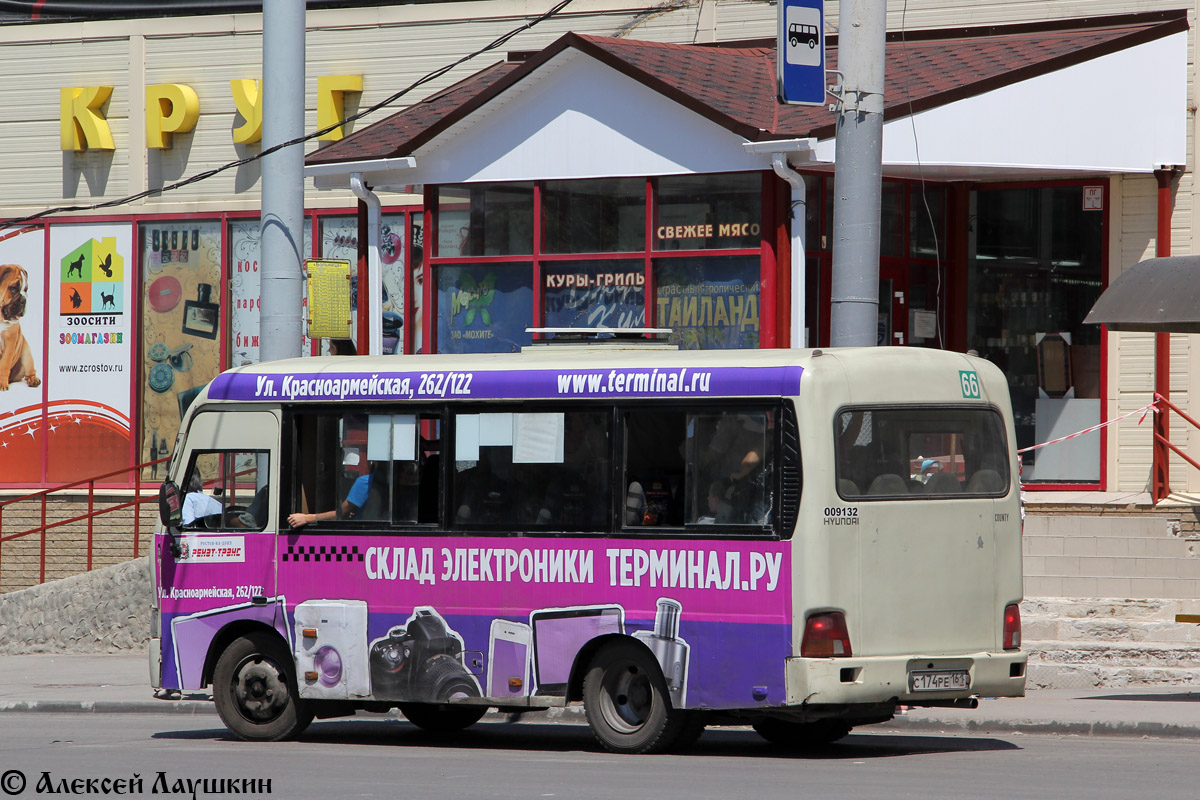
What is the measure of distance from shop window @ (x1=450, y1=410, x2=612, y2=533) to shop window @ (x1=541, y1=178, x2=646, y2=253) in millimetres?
5985

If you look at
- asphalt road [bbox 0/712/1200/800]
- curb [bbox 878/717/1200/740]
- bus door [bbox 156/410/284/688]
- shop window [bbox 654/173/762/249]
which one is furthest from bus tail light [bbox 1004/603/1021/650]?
shop window [bbox 654/173/762/249]

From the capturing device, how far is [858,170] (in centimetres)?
1311

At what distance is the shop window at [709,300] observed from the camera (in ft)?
55.0

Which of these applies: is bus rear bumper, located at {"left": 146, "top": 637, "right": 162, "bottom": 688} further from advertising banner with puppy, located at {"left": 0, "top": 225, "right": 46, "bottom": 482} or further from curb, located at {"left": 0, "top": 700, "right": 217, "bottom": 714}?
advertising banner with puppy, located at {"left": 0, "top": 225, "right": 46, "bottom": 482}

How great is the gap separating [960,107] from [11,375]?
41.9ft

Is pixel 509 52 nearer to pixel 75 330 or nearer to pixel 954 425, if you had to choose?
pixel 75 330

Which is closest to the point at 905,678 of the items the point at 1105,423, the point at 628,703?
the point at 628,703

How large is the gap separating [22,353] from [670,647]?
14.3 meters

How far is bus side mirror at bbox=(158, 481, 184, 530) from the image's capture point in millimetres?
12648

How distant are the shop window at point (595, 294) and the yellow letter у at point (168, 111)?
6.45m

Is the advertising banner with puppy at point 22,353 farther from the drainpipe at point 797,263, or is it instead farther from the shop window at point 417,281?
the drainpipe at point 797,263

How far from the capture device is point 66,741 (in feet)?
41.0

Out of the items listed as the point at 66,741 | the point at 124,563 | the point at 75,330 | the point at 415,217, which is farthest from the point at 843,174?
the point at 75,330

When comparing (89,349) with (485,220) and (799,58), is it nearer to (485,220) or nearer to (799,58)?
(485,220)
